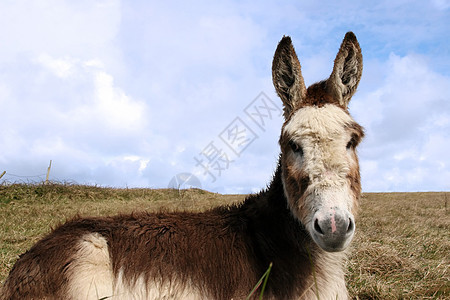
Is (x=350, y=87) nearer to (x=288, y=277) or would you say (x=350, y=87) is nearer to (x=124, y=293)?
(x=288, y=277)

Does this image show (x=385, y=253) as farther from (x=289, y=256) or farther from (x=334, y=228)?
(x=334, y=228)

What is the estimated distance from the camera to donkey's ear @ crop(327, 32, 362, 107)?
145 inches

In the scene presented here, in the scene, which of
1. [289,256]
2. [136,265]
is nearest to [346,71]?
[289,256]

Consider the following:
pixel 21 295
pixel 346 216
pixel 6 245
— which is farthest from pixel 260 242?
pixel 6 245

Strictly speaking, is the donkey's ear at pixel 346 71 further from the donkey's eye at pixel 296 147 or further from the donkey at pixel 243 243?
the donkey's eye at pixel 296 147

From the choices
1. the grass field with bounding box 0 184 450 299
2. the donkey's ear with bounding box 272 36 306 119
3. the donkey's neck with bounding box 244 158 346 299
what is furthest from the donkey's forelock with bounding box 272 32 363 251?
the grass field with bounding box 0 184 450 299

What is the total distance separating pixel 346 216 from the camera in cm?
262

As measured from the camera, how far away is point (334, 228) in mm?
2574

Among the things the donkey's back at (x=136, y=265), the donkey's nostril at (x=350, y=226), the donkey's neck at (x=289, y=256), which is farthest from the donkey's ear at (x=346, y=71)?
the donkey's back at (x=136, y=265)

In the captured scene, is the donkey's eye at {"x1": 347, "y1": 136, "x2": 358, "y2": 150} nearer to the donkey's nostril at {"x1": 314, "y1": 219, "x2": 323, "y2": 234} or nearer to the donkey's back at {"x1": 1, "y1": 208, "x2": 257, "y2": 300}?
the donkey's nostril at {"x1": 314, "y1": 219, "x2": 323, "y2": 234}

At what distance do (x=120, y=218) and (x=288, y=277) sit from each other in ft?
6.18

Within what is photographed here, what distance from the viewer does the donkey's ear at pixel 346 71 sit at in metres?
3.69

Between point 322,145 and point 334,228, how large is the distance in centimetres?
76

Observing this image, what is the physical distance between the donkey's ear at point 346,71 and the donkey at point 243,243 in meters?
0.02
